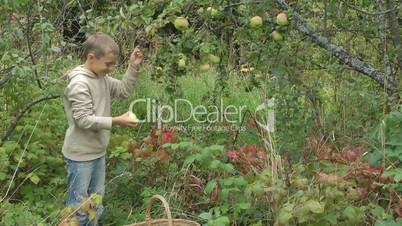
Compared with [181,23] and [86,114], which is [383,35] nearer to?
[181,23]

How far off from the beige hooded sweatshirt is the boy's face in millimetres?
36

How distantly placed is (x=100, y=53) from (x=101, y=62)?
52 mm

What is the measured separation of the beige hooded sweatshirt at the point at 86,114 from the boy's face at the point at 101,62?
0.04 m

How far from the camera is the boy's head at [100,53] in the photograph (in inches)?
146

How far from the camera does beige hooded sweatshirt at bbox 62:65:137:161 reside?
361cm

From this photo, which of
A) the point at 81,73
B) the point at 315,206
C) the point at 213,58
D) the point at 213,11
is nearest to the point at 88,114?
the point at 81,73

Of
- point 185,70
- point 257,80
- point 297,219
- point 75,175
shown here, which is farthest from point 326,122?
point 75,175

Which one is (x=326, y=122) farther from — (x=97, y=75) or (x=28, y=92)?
(x=28, y=92)

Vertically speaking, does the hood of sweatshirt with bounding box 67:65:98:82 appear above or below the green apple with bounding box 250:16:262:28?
below

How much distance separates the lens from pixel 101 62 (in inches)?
147

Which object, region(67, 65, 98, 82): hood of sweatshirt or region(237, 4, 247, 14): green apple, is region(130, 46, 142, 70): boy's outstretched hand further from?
region(237, 4, 247, 14): green apple

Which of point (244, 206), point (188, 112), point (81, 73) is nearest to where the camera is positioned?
point (244, 206)

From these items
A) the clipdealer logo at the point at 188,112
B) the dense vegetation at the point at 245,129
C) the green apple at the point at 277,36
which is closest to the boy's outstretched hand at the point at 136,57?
the dense vegetation at the point at 245,129

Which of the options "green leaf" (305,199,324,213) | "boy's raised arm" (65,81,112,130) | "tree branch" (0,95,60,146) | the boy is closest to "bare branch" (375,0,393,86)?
"green leaf" (305,199,324,213)
